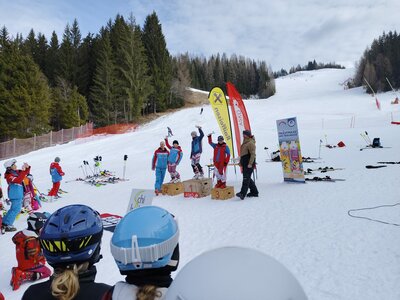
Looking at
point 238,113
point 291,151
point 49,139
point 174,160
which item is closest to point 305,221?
point 291,151

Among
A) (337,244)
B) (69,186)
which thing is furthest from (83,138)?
(337,244)

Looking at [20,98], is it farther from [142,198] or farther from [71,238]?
[71,238]

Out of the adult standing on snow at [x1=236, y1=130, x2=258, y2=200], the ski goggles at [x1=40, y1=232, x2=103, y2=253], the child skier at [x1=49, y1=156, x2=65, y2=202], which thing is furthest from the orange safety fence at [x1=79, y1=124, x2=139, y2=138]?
the ski goggles at [x1=40, y1=232, x2=103, y2=253]

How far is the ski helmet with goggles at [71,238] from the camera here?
2.04 meters

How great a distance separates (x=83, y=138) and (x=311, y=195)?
25680mm

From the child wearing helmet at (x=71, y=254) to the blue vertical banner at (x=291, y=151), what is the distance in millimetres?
9158

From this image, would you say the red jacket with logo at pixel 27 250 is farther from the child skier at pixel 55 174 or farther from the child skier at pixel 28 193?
the child skier at pixel 55 174

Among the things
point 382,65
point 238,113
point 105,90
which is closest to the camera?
point 238,113

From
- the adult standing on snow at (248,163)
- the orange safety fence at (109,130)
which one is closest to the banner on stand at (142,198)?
the adult standing on snow at (248,163)

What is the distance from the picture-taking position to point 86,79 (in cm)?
5159

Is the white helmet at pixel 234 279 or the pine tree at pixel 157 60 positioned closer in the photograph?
the white helmet at pixel 234 279

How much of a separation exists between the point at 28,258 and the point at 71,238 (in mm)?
3137

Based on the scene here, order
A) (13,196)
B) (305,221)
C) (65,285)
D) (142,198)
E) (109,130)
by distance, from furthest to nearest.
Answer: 1. (109,130)
2. (13,196)
3. (305,221)
4. (142,198)
5. (65,285)

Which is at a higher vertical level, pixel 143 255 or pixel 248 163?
pixel 248 163
